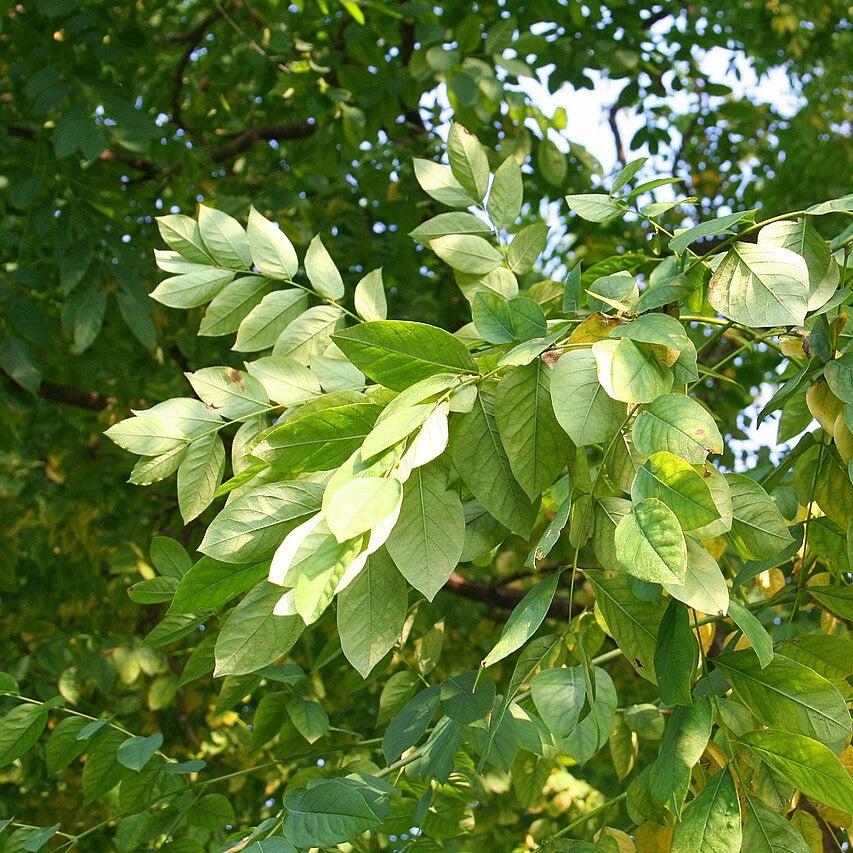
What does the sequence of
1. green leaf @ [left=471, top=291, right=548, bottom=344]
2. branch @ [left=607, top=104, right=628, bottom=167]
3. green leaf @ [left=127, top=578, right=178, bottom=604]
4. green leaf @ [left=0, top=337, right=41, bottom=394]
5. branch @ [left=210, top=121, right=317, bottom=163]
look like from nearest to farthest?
green leaf @ [left=471, top=291, right=548, bottom=344] → green leaf @ [left=127, top=578, right=178, bottom=604] → green leaf @ [left=0, top=337, right=41, bottom=394] → branch @ [left=210, top=121, right=317, bottom=163] → branch @ [left=607, top=104, right=628, bottom=167]

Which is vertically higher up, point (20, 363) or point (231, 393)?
point (231, 393)

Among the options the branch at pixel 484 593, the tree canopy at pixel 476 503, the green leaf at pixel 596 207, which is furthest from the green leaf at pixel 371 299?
the branch at pixel 484 593

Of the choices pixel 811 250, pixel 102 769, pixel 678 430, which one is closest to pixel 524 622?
pixel 678 430

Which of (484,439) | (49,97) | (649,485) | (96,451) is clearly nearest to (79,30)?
(49,97)

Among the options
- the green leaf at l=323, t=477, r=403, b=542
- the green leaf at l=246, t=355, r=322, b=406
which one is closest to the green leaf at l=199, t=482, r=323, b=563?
the green leaf at l=323, t=477, r=403, b=542

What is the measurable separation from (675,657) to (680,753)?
0.20 feet

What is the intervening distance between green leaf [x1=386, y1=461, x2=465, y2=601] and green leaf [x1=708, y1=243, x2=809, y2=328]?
0.25 meters

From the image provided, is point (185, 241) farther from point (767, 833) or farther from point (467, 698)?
point (767, 833)

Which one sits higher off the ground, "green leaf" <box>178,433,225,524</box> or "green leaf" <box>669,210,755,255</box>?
"green leaf" <box>669,210,755,255</box>

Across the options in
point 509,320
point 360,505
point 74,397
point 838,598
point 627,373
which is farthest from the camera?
point 74,397

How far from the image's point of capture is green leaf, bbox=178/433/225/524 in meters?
0.88

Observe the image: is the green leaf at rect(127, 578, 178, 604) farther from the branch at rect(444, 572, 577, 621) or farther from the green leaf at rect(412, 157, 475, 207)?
the branch at rect(444, 572, 577, 621)

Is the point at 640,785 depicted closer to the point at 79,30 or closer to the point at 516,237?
the point at 516,237

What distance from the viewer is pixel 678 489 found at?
60 centimetres
